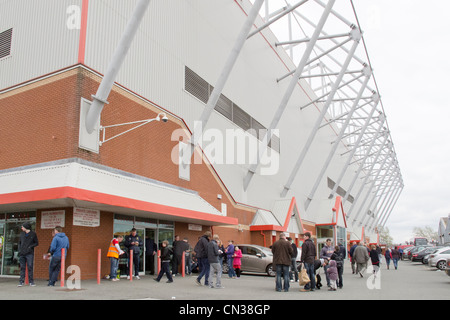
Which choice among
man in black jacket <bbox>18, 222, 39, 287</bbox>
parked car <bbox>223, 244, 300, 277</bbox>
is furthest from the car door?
man in black jacket <bbox>18, 222, 39, 287</bbox>

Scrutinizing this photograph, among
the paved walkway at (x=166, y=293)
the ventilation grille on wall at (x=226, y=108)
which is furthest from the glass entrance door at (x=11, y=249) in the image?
the ventilation grille on wall at (x=226, y=108)

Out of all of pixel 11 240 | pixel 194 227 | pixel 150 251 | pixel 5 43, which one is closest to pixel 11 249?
pixel 11 240

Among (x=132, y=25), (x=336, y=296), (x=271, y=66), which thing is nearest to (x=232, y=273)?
(x=336, y=296)

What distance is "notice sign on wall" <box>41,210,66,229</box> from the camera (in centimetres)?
1341

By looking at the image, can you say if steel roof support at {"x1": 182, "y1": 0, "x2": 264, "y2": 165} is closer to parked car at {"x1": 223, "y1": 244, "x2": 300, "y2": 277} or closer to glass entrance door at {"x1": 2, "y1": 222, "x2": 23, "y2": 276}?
parked car at {"x1": 223, "y1": 244, "x2": 300, "y2": 277}

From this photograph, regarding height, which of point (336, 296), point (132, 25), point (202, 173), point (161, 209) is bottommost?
point (336, 296)

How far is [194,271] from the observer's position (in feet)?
62.1

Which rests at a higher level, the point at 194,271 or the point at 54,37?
the point at 54,37

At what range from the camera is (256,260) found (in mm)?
19641

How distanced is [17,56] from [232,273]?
1216cm

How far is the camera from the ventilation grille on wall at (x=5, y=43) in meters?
17.3

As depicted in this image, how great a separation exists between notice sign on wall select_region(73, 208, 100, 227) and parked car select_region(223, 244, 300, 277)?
759 centimetres
